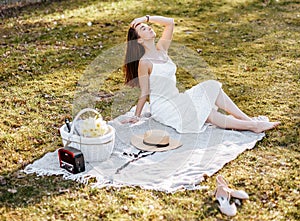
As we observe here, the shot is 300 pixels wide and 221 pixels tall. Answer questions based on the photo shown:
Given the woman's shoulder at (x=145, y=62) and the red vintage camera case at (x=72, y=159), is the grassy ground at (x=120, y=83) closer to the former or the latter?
the red vintage camera case at (x=72, y=159)

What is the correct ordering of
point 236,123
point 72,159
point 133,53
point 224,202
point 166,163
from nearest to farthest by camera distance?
point 224,202 → point 72,159 → point 166,163 → point 236,123 → point 133,53

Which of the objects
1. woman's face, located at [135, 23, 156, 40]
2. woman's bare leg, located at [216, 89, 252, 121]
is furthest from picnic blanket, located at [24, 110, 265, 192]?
woman's face, located at [135, 23, 156, 40]

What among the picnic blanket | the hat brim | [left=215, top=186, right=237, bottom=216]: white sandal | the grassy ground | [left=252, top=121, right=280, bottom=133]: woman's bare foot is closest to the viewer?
[left=215, top=186, right=237, bottom=216]: white sandal

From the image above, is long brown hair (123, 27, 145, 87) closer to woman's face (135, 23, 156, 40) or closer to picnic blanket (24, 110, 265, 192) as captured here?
woman's face (135, 23, 156, 40)

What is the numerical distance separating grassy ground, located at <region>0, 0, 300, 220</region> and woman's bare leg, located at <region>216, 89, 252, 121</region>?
1.13 feet

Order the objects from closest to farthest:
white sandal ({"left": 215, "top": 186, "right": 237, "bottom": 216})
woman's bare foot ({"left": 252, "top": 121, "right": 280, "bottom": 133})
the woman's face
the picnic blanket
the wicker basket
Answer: white sandal ({"left": 215, "top": 186, "right": 237, "bottom": 216}), the picnic blanket, the wicker basket, woman's bare foot ({"left": 252, "top": 121, "right": 280, "bottom": 133}), the woman's face

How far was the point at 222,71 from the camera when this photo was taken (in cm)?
707

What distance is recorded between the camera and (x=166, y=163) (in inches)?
178


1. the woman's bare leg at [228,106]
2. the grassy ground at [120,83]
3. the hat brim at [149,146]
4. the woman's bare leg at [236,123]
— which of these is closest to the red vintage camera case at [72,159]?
the grassy ground at [120,83]

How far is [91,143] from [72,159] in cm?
23

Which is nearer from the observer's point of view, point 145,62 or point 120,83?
point 145,62

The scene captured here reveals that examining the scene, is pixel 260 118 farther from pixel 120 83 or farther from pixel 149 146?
pixel 120 83

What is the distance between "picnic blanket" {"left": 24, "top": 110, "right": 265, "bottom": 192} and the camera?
4.20 m

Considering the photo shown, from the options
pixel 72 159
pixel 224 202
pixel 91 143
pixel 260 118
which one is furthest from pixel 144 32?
pixel 224 202
